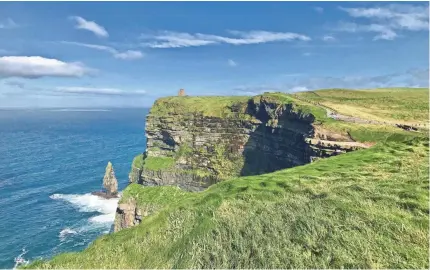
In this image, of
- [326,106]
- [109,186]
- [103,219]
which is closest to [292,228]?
[326,106]

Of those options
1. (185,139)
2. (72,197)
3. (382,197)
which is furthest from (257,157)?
(382,197)

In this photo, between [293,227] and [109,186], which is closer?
[293,227]

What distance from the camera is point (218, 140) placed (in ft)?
346

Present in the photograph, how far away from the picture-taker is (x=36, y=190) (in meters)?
108

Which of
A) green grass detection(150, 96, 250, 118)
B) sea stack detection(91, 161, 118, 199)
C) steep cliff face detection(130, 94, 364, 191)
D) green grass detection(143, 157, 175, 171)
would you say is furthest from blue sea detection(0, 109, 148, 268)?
green grass detection(150, 96, 250, 118)

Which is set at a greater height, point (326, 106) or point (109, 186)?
point (326, 106)

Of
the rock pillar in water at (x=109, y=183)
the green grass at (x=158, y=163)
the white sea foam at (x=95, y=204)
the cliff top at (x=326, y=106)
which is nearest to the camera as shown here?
the cliff top at (x=326, y=106)

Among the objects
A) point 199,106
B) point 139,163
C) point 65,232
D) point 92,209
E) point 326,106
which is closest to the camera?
point 65,232

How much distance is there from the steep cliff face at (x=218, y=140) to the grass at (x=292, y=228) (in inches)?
2222

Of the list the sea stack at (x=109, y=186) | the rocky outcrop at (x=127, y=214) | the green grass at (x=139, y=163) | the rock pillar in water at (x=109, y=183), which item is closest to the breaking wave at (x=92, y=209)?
the sea stack at (x=109, y=186)

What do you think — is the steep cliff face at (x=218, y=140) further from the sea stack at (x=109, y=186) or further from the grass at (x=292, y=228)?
the grass at (x=292, y=228)

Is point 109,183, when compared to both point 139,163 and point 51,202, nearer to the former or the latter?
point 139,163

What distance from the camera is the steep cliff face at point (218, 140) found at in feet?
287

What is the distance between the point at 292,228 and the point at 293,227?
97mm
